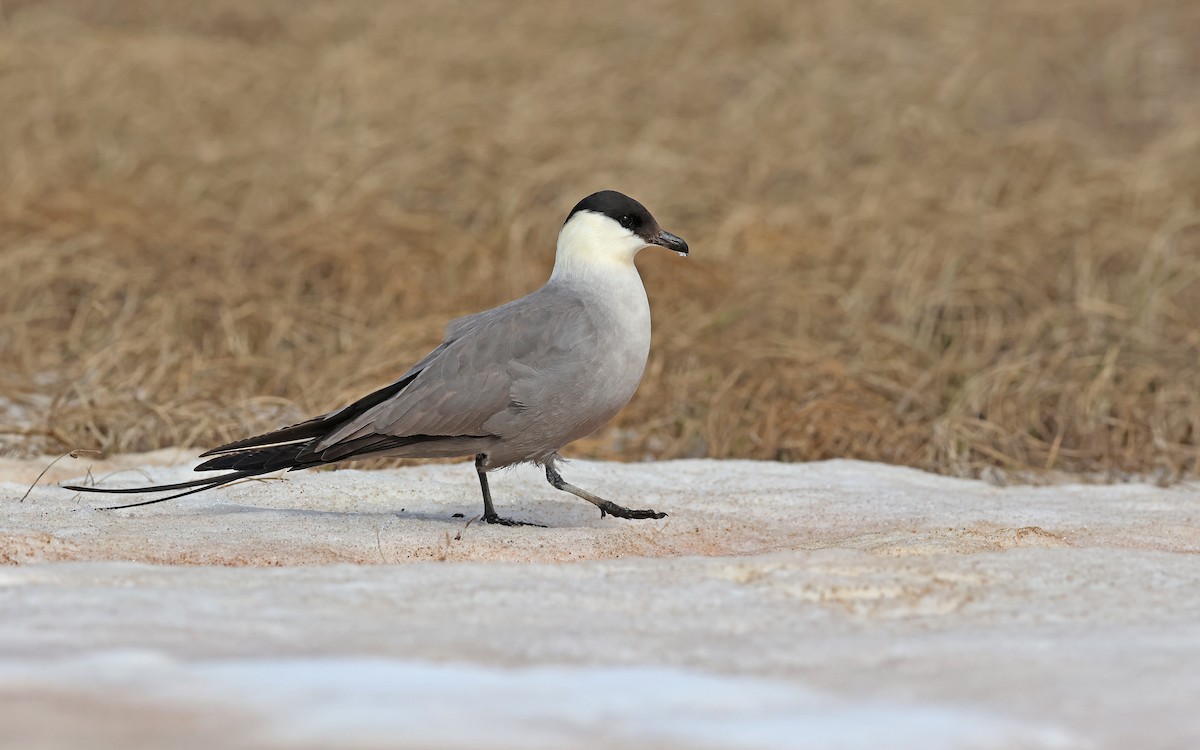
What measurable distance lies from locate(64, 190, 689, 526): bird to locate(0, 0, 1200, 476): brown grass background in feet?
5.26

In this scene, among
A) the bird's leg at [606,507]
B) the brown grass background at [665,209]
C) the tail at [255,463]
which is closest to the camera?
the tail at [255,463]

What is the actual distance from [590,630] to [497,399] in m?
1.40

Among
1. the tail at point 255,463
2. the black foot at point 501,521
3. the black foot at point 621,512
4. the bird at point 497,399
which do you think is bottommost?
the black foot at point 501,521

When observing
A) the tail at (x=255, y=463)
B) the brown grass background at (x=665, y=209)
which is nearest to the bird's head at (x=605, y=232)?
the tail at (x=255, y=463)

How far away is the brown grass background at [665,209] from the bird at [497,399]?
1604 mm

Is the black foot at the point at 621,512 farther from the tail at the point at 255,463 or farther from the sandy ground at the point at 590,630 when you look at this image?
the tail at the point at 255,463

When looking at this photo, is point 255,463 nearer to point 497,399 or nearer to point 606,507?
point 497,399

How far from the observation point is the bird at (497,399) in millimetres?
3926

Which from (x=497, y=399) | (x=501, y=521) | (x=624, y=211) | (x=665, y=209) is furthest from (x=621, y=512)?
(x=665, y=209)

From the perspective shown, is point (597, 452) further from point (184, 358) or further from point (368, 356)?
point (184, 358)

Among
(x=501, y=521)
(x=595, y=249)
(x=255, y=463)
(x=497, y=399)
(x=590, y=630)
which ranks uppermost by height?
(x=595, y=249)

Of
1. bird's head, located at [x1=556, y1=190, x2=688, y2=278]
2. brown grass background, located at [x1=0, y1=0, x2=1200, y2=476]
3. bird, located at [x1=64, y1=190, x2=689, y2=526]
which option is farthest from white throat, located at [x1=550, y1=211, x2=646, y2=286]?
brown grass background, located at [x1=0, y1=0, x2=1200, y2=476]

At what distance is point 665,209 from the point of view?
852 cm

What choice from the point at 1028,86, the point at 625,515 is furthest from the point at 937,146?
the point at 625,515
